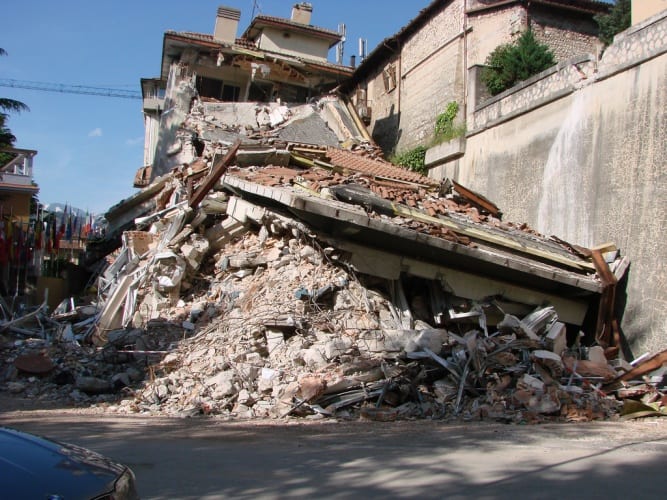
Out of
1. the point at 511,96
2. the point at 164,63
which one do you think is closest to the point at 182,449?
the point at 511,96

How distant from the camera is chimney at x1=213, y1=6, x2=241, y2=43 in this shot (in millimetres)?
24047

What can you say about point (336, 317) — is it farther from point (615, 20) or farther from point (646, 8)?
point (615, 20)

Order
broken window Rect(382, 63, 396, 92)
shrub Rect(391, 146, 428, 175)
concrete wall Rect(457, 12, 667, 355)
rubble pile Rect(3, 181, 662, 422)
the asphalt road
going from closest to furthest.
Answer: the asphalt road
rubble pile Rect(3, 181, 662, 422)
concrete wall Rect(457, 12, 667, 355)
shrub Rect(391, 146, 428, 175)
broken window Rect(382, 63, 396, 92)

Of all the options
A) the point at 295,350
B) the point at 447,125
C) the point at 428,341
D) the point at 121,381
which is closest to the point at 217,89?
the point at 447,125

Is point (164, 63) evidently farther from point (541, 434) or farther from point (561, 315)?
point (541, 434)

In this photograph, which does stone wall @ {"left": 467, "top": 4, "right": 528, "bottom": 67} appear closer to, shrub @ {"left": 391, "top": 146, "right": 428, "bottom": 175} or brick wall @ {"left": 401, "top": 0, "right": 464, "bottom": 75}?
brick wall @ {"left": 401, "top": 0, "right": 464, "bottom": 75}

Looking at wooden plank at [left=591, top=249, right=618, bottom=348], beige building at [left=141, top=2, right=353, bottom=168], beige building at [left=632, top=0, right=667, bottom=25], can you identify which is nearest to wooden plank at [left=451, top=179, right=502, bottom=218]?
wooden plank at [left=591, top=249, right=618, bottom=348]

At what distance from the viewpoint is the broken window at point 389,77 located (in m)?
22.9

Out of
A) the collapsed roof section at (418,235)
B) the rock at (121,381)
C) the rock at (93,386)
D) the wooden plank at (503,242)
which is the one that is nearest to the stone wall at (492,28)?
the collapsed roof section at (418,235)

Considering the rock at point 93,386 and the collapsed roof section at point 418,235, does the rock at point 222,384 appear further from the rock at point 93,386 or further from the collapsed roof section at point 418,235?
the collapsed roof section at point 418,235

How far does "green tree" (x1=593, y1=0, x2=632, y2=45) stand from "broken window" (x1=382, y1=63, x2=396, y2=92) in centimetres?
754

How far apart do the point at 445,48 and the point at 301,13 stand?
950 cm

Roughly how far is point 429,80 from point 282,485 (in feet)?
56.9

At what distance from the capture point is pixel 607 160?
11172 mm
